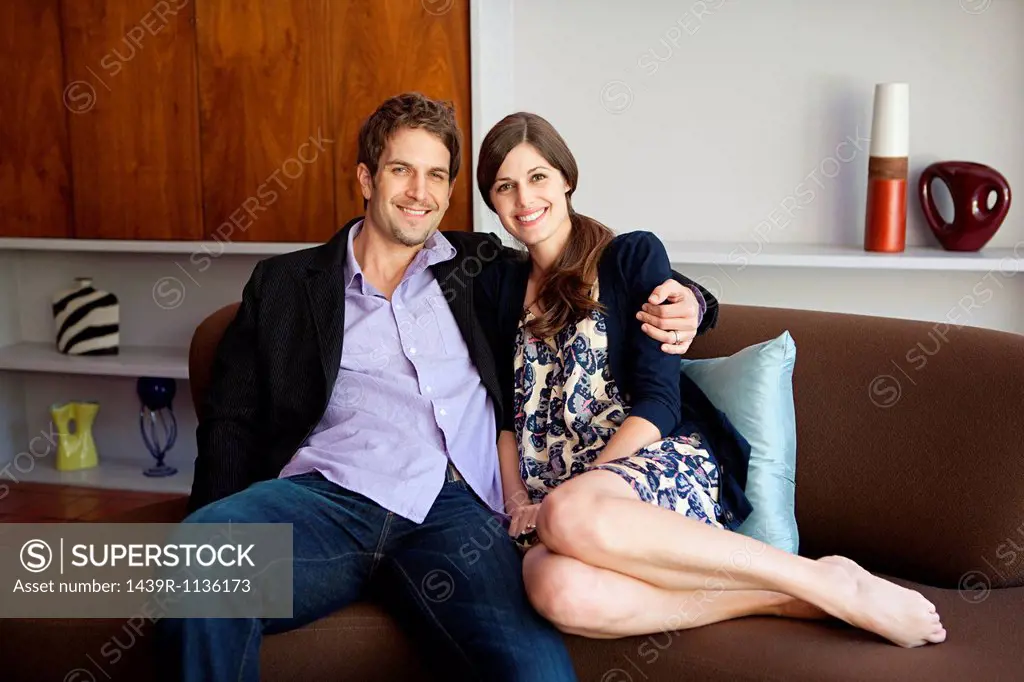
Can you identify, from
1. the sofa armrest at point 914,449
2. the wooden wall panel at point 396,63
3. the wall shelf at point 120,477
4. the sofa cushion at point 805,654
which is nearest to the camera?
the sofa cushion at point 805,654

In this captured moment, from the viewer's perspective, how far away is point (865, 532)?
6.68 ft

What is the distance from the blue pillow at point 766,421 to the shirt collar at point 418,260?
24.4 inches

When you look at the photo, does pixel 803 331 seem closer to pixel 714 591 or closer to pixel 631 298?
pixel 631 298

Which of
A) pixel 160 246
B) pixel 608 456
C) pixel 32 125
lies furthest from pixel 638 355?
pixel 32 125

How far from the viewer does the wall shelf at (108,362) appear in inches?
139

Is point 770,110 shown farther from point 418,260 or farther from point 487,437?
point 487,437

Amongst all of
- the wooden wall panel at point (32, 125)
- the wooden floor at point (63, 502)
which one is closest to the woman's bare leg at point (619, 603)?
the wooden floor at point (63, 502)

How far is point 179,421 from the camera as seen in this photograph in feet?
12.8

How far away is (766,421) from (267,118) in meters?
1.97

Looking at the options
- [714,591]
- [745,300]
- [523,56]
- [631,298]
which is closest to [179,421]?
[523,56]

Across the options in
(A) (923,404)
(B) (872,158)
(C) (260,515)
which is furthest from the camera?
(B) (872,158)

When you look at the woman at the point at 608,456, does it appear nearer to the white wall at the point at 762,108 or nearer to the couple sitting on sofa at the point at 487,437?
the couple sitting on sofa at the point at 487,437

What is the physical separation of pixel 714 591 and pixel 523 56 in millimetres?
2092

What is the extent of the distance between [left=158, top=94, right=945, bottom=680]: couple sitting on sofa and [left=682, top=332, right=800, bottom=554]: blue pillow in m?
0.04
